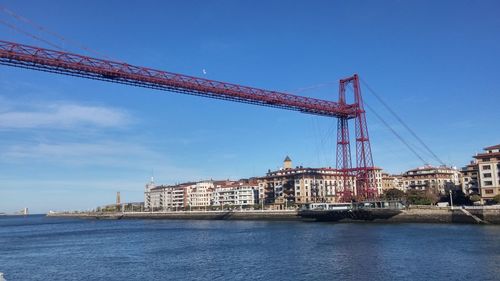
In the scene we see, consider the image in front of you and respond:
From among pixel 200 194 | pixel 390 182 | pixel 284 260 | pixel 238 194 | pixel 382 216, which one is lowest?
pixel 284 260

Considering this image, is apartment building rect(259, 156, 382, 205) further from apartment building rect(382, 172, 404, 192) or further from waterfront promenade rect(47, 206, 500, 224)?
waterfront promenade rect(47, 206, 500, 224)

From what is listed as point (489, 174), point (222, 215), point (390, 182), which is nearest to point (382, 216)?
point (489, 174)

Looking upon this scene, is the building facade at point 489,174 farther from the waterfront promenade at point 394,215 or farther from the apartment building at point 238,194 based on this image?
the apartment building at point 238,194

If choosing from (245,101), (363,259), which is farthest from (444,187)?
(363,259)

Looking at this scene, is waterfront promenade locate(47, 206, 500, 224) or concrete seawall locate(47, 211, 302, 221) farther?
concrete seawall locate(47, 211, 302, 221)

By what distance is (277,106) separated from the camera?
53.3 metres

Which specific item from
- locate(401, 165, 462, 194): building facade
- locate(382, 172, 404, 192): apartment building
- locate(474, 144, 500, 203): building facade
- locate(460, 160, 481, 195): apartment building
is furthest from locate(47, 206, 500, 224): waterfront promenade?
locate(382, 172, 404, 192): apartment building

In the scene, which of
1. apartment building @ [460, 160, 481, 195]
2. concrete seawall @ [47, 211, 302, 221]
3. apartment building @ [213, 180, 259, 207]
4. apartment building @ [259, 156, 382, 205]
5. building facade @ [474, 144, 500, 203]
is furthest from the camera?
apartment building @ [213, 180, 259, 207]

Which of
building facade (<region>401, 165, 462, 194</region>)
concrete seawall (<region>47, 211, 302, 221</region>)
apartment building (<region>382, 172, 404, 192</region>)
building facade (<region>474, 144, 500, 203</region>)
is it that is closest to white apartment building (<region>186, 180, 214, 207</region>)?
concrete seawall (<region>47, 211, 302, 221</region>)

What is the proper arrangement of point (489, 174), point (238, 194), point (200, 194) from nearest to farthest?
1. point (489, 174)
2. point (238, 194)
3. point (200, 194)

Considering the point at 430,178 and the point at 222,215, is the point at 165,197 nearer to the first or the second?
the point at 222,215

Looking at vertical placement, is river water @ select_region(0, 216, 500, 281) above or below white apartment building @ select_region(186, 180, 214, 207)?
below

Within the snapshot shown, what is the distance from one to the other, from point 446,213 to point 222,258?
28.9 m

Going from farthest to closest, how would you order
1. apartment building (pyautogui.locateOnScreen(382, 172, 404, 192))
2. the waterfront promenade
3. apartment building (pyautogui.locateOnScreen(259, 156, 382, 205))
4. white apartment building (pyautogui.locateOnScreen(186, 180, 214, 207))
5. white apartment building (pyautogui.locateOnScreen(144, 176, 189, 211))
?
white apartment building (pyautogui.locateOnScreen(144, 176, 189, 211))
white apartment building (pyautogui.locateOnScreen(186, 180, 214, 207))
apartment building (pyautogui.locateOnScreen(382, 172, 404, 192))
apartment building (pyautogui.locateOnScreen(259, 156, 382, 205))
the waterfront promenade
